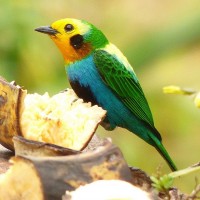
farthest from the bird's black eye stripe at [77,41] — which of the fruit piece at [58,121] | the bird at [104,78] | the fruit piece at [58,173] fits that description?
A: the fruit piece at [58,173]

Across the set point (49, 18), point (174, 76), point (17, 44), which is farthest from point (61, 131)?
point (174, 76)

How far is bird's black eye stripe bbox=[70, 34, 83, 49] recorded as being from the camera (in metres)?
3.12

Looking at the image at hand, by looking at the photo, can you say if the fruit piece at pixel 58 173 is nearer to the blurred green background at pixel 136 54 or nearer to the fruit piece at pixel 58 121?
the fruit piece at pixel 58 121

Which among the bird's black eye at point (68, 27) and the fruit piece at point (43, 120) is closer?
the fruit piece at point (43, 120)

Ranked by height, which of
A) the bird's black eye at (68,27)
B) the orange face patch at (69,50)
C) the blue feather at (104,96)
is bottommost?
the blue feather at (104,96)

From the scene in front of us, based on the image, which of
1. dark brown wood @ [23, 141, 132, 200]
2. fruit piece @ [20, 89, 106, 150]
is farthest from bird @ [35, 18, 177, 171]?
dark brown wood @ [23, 141, 132, 200]

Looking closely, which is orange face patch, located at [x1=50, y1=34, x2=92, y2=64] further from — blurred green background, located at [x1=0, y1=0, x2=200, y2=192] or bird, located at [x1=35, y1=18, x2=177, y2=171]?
blurred green background, located at [x1=0, y1=0, x2=200, y2=192]

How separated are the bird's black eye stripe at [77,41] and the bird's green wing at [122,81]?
7 cm

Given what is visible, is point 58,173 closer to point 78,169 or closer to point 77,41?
point 78,169

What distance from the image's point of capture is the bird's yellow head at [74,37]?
307cm

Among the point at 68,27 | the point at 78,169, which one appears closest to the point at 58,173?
the point at 78,169

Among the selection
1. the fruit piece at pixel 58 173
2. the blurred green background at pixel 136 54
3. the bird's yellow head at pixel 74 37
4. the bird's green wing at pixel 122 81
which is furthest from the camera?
the blurred green background at pixel 136 54

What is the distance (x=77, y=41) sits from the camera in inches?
124

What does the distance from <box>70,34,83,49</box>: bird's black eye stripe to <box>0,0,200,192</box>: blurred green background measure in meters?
1.04
